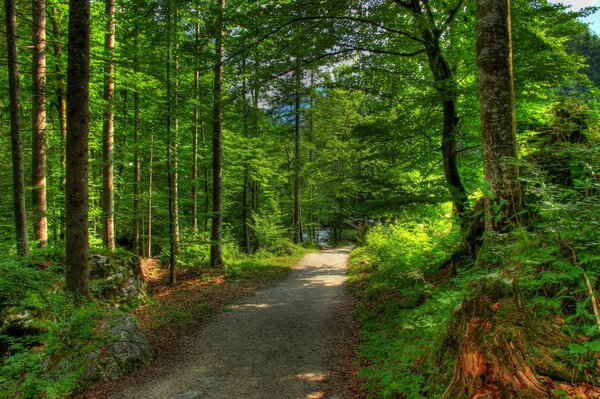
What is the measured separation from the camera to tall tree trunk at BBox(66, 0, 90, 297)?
5828mm

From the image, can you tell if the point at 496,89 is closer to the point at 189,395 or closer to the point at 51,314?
the point at 189,395

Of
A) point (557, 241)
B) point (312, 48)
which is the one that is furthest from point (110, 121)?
point (557, 241)

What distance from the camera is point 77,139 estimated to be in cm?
591

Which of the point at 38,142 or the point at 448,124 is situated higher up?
the point at 38,142

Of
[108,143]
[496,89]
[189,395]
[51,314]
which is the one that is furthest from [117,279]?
[496,89]

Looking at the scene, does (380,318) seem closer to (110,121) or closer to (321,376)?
(321,376)

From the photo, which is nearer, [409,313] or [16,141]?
[409,313]

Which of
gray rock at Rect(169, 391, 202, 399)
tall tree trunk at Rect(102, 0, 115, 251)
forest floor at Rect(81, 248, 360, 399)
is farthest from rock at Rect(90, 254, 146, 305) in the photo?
gray rock at Rect(169, 391, 202, 399)

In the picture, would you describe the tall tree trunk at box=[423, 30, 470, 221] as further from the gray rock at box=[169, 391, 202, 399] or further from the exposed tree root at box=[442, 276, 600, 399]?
the gray rock at box=[169, 391, 202, 399]

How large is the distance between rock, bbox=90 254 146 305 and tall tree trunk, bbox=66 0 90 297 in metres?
2.35

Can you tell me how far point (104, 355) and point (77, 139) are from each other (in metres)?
3.87

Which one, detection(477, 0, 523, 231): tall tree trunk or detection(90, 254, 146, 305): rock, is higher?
detection(477, 0, 523, 231): tall tree trunk

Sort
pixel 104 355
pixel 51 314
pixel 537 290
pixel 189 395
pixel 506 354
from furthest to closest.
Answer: pixel 51 314
pixel 104 355
pixel 189 395
pixel 537 290
pixel 506 354

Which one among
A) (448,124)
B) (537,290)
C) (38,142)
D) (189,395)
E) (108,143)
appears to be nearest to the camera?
(537,290)
